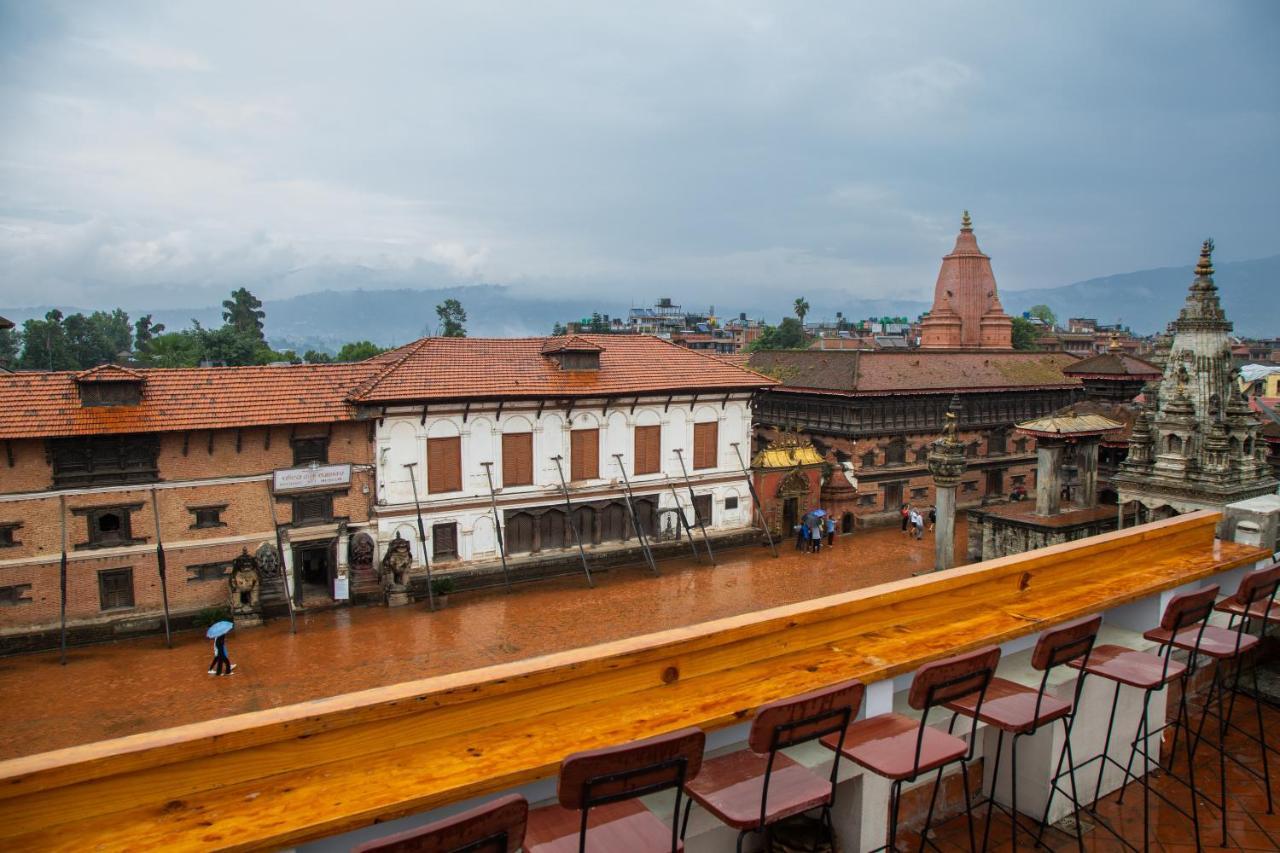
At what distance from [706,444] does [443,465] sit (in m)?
9.79

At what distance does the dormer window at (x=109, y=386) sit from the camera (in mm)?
20766

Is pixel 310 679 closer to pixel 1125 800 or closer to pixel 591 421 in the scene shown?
pixel 591 421

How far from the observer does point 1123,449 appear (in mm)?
31547

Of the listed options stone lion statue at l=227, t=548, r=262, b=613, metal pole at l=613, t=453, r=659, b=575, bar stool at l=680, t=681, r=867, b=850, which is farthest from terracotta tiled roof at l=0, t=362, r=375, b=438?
bar stool at l=680, t=681, r=867, b=850

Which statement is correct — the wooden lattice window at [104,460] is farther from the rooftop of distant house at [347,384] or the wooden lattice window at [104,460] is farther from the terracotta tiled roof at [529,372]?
the terracotta tiled roof at [529,372]

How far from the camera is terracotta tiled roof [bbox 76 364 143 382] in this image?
2067 cm

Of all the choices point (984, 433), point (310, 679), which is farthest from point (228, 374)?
point (984, 433)

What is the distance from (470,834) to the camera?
2926 millimetres

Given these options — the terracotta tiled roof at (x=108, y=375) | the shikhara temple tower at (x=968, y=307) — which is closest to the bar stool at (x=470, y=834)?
the terracotta tiled roof at (x=108, y=375)

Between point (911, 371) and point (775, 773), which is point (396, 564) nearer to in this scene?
point (775, 773)

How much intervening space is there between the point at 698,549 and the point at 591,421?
6.27 meters

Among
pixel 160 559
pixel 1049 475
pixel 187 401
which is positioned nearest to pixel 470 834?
pixel 160 559

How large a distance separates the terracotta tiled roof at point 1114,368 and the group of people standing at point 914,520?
9.64 metres

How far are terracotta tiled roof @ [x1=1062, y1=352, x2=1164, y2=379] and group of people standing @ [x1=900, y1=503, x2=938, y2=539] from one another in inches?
379
